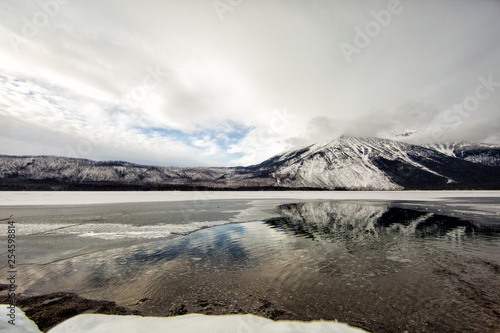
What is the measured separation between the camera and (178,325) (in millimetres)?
5914

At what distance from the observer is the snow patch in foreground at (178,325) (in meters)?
5.62

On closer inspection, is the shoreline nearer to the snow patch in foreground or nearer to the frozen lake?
the frozen lake

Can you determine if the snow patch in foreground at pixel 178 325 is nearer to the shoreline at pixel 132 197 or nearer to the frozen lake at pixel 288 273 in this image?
the frozen lake at pixel 288 273

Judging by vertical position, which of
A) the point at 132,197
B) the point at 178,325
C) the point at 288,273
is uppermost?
the point at 132,197

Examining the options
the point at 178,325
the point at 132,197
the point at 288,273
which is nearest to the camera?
the point at 178,325

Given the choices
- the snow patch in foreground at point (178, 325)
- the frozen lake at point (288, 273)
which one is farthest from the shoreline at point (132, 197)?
the snow patch in foreground at point (178, 325)

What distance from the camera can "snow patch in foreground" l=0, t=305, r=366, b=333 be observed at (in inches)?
221

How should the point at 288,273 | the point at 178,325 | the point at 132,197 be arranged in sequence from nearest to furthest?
the point at 178,325
the point at 288,273
the point at 132,197

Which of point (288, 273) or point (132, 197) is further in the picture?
point (132, 197)

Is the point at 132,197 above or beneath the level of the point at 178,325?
above

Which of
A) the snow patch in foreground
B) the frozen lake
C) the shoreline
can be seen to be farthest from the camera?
the shoreline

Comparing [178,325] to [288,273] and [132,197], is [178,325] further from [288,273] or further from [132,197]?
[132,197]

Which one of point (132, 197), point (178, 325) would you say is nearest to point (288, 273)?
point (178, 325)

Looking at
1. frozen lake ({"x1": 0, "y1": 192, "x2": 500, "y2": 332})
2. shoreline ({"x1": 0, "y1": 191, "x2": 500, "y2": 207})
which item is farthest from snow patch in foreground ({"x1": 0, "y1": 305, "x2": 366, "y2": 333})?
shoreline ({"x1": 0, "y1": 191, "x2": 500, "y2": 207})
